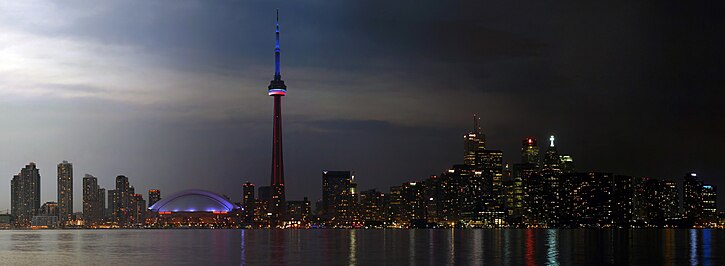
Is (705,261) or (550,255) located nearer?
(705,261)

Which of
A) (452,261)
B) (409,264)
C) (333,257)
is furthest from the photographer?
(333,257)

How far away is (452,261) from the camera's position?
331 ft

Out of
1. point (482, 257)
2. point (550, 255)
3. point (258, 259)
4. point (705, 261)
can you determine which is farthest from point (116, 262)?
point (705, 261)

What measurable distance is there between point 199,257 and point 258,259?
1029 centimetres

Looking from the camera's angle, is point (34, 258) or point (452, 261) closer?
point (452, 261)

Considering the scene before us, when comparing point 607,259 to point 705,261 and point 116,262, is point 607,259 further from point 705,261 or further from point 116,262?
point 116,262

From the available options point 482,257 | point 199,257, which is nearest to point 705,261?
point 482,257

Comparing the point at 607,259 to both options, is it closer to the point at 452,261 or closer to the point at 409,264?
the point at 452,261

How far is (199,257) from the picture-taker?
10906cm

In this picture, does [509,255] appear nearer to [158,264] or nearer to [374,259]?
[374,259]

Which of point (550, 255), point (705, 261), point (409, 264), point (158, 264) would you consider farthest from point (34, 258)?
point (705, 261)

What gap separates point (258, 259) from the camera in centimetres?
10288

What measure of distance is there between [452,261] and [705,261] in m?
30.1

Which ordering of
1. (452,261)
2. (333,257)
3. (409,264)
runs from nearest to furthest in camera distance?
(409,264) < (452,261) < (333,257)
